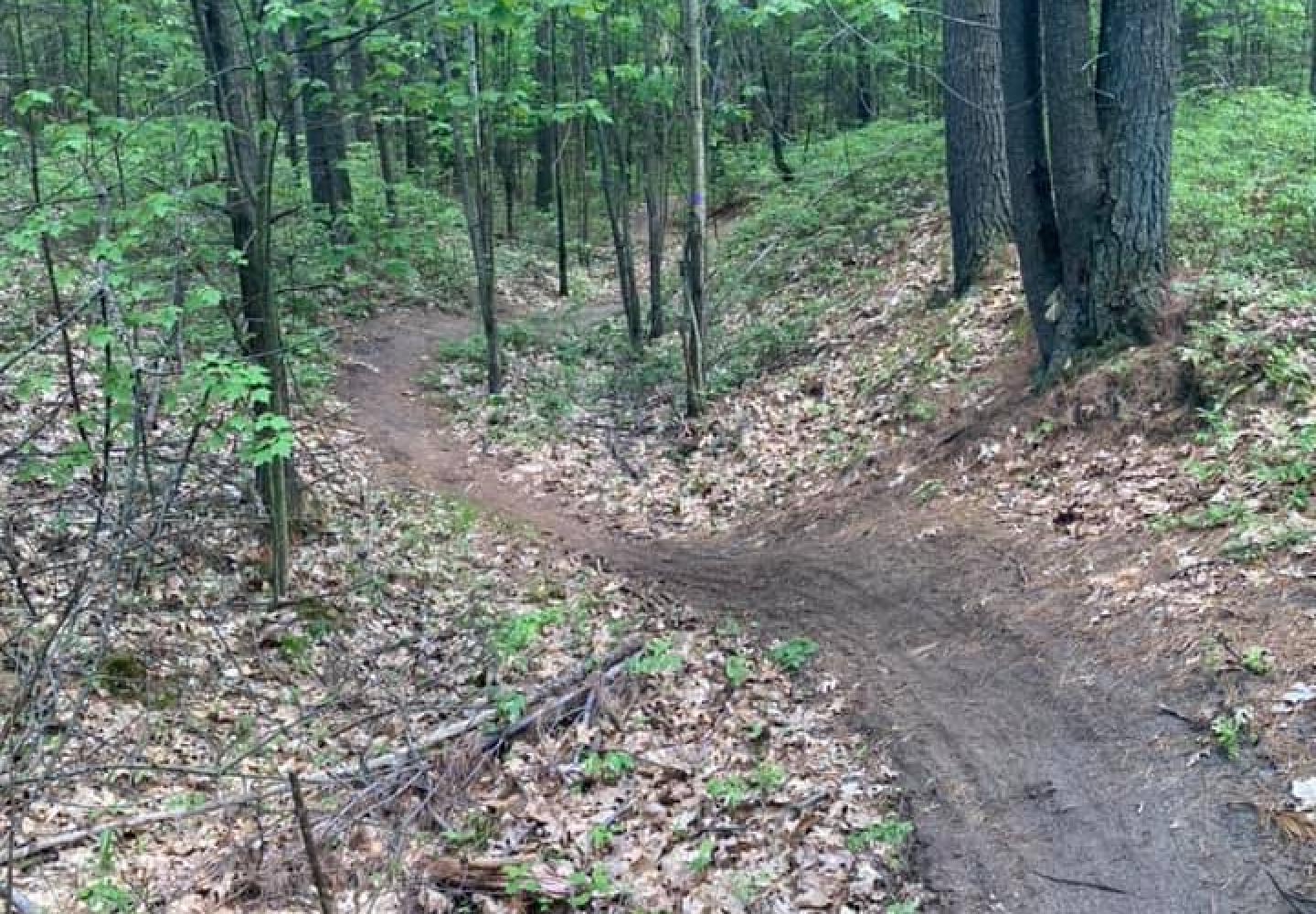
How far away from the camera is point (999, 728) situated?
5.87 meters

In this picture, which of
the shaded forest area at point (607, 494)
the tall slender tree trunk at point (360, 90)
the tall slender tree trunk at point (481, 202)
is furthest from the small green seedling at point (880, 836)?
the tall slender tree trunk at point (481, 202)

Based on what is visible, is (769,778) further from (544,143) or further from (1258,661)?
(544,143)

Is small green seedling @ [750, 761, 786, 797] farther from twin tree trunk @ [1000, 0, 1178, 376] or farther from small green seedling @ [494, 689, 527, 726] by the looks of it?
twin tree trunk @ [1000, 0, 1178, 376]

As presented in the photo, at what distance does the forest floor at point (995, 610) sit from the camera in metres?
4.72

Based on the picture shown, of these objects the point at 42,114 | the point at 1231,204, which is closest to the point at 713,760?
the point at 1231,204

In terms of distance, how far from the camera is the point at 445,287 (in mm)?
20906

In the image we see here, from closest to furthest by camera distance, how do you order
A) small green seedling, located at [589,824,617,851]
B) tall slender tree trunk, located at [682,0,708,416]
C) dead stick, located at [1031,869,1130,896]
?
dead stick, located at [1031,869,1130,896] < small green seedling, located at [589,824,617,851] < tall slender tree trunk, located at [682,0,708,416]

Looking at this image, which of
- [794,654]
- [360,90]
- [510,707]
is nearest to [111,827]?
[510,707]

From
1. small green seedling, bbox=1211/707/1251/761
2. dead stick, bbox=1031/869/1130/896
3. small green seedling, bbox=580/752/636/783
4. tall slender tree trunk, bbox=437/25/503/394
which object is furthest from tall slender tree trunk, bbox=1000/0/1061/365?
tall slender tree trunk, bbox=437/25/503/394

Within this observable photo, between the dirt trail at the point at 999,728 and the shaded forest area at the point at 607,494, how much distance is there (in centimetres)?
11

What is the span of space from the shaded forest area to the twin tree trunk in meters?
0.03

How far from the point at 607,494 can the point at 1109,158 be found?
6273 millimetres

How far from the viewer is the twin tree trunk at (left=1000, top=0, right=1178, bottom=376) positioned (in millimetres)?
8336

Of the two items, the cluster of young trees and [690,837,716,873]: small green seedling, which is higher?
the cluster of young trees
